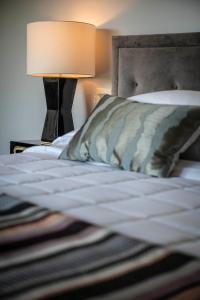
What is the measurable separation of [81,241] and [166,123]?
1.04 metres

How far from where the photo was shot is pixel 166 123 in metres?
2.01

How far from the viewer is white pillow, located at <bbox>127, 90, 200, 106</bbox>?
227 cm

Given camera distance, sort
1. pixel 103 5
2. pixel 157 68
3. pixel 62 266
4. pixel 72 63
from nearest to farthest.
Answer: pixel 62 266 < pixel 157 68 < pixel 72 63 < pixel 103 5

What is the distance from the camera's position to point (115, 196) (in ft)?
5.11

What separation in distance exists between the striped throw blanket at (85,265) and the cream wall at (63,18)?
1912mm

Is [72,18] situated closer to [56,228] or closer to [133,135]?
[133,135]

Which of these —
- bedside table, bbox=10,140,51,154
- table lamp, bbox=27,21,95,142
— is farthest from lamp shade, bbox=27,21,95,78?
bedside table, bbox=10,140,51,154

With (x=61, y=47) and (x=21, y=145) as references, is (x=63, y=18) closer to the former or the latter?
(x=61, y=47)

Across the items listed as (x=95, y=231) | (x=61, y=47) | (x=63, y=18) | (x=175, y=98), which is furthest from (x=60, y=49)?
(x=95, y=231)

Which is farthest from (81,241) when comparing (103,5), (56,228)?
(103,5)

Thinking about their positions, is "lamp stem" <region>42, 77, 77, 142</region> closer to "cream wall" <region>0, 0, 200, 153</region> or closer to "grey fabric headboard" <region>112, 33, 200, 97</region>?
"cream wall" <region>0, 0, 200, 153</region>

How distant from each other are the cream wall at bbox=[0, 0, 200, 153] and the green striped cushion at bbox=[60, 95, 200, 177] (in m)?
0.86

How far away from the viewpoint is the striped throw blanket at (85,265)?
825mm

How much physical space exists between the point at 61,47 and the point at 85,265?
221 cm
